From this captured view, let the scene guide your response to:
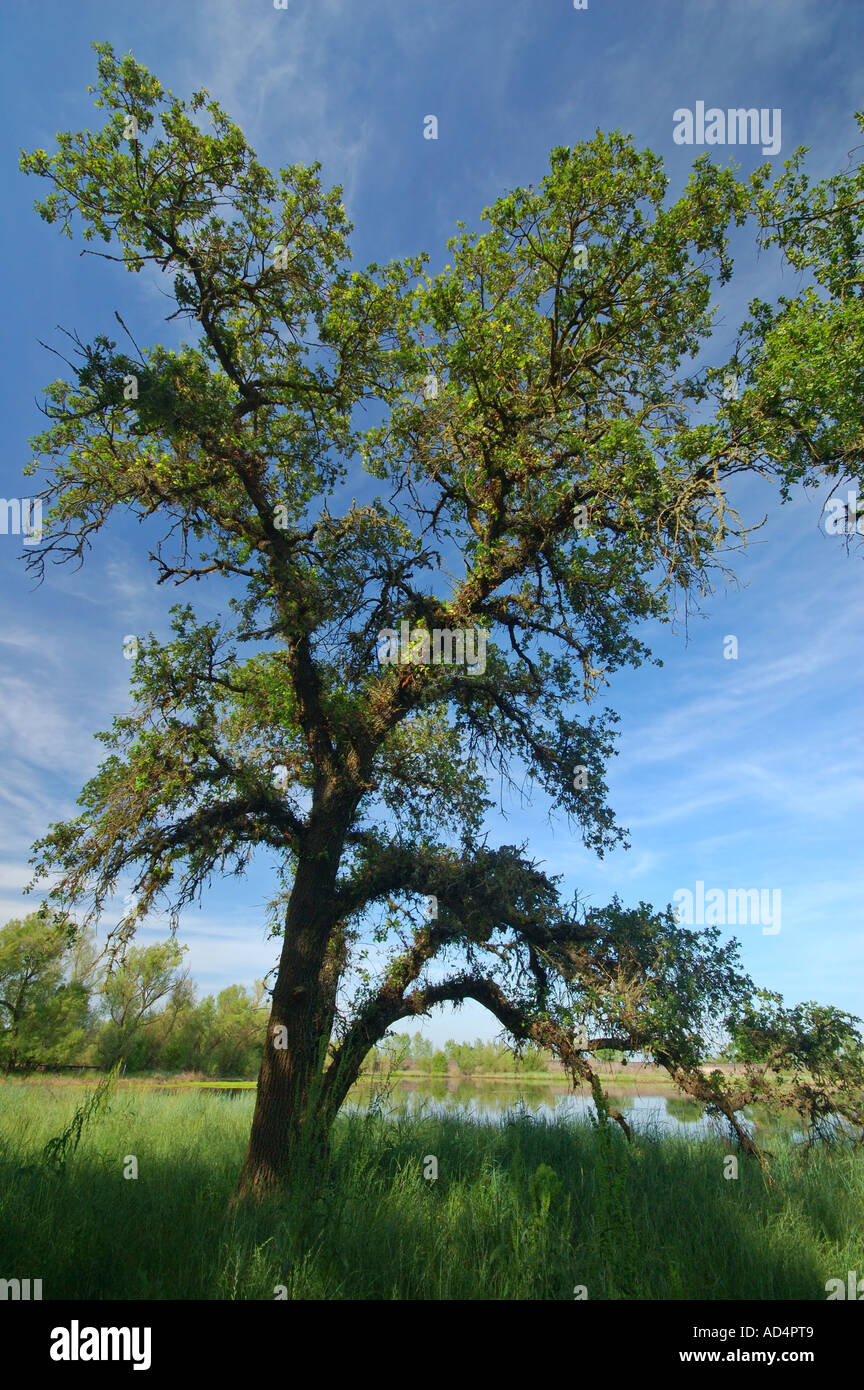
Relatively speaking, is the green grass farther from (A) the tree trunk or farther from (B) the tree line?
(B) the tree line

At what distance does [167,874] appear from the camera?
9.99 meters

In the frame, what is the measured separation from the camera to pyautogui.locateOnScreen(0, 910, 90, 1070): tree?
3619 cm

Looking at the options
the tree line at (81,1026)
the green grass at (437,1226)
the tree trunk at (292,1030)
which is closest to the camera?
the green grass at (437,1226)

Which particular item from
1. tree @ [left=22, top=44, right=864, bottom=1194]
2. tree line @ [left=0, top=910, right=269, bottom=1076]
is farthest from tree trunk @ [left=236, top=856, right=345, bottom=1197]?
tree line @ [left=0, top=910, right=269, bottom=1076]

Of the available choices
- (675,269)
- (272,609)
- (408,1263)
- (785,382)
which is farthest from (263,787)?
(675,269)

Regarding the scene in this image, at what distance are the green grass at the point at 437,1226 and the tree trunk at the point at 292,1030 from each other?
69cm

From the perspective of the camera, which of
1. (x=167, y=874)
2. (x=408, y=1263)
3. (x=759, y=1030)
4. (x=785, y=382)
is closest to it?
(x=408, y=1263)

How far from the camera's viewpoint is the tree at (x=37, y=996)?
119 ft

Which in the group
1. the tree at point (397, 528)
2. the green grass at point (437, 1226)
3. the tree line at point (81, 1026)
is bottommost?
the tree line at point (81, 1026)

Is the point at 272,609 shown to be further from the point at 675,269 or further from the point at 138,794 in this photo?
the point at 675,269

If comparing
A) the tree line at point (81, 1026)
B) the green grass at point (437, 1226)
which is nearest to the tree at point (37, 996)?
the tree line at point (81, 1026)

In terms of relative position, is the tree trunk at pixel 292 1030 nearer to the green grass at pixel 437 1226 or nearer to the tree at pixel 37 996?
the green grass at pixel 437 1226

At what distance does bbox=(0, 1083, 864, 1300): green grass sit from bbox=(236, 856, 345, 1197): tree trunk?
688mm

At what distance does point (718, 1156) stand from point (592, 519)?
991 cm
